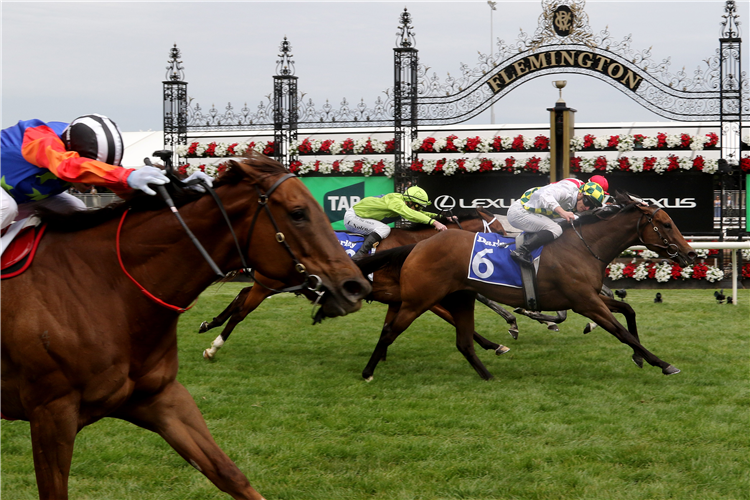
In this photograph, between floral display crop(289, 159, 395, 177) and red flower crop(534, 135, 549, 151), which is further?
floral display crop(289, 159, 395, 177)

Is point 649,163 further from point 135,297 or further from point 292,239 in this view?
point 135,297

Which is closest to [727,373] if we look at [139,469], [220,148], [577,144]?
[139,469]

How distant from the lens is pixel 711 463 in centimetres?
398

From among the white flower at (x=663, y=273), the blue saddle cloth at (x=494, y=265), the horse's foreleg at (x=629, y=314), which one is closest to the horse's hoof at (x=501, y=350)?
the blue saddle cloth at (x=494, y=265)

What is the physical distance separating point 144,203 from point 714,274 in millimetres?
12232

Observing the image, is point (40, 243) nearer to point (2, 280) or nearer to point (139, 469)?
point (2, 280)

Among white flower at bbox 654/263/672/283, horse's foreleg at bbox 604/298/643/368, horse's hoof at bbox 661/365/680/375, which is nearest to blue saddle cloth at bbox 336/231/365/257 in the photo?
horse's foreleg at bbox 604/298/643/368

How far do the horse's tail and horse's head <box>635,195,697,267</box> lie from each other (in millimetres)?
2065

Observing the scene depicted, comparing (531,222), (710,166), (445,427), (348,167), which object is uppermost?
(348,167)

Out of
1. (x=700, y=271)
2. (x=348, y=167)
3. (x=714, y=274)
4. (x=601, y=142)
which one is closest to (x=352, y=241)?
(x=348, y=167)

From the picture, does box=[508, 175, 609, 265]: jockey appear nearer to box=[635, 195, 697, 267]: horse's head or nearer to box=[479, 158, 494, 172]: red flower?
box=[635, 195, 697, 267]: horse's head

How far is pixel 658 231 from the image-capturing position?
22.0ft

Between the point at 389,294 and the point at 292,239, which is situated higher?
the point at 292,239

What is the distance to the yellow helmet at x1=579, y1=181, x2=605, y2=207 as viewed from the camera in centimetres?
692
